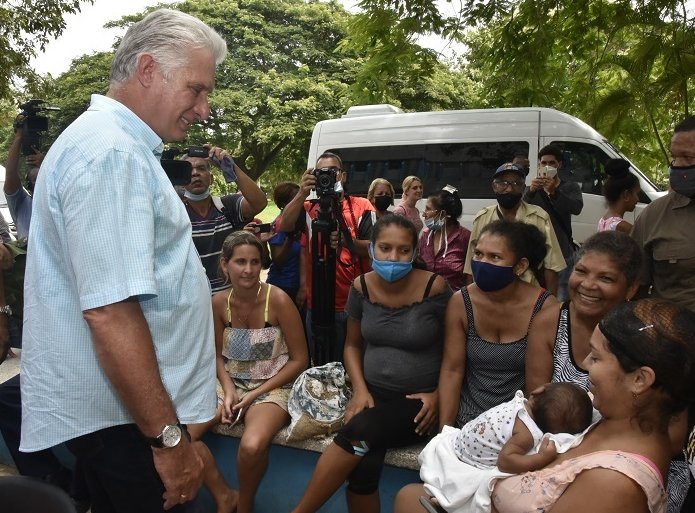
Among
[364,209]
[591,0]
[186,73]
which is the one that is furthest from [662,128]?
[186,73]

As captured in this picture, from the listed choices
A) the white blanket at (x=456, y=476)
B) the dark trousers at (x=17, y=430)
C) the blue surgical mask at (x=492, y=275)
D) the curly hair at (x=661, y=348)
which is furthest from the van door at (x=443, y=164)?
the curly hair at (x=661, y=348)

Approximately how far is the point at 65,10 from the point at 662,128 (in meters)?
8.85

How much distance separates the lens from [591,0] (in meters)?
6.25

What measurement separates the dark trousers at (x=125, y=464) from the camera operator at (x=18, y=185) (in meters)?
3.17

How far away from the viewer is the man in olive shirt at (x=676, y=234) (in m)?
2.74

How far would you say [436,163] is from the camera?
7547 mm

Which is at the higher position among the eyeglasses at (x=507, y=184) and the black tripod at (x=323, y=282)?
the eyeglasses at (x=507, y=184)

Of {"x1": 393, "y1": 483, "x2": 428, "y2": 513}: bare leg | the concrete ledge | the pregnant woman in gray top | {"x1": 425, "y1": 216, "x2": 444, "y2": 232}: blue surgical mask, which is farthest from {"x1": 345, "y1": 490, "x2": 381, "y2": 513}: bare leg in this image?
{"x1": 425, "y1": 216, "x2": 444, "y2": 232}: blue surgical mask

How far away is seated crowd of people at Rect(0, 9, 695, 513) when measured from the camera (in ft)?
4.74

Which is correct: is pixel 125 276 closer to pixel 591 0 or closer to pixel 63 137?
pixel 63 137

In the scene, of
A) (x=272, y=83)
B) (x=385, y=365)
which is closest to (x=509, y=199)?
(x=385, y=365)

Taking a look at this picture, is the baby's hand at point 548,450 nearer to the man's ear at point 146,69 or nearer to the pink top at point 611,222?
the man's ear at point 146,69

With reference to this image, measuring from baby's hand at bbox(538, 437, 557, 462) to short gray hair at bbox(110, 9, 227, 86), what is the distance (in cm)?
149

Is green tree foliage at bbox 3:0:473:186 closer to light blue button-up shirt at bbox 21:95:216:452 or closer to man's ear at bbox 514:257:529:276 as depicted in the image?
man's ear at bbox 514:257:529:276
